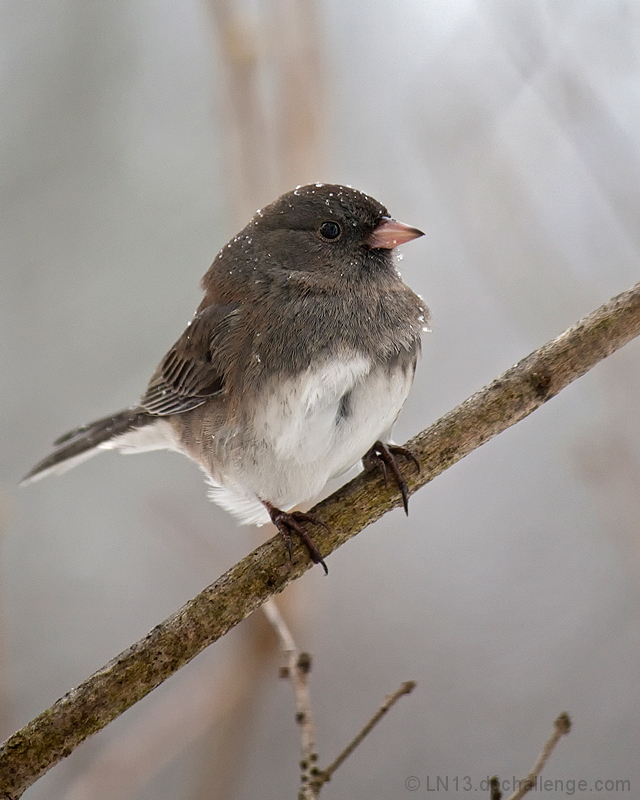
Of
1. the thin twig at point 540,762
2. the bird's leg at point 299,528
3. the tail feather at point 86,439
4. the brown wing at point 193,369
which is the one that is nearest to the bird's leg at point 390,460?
the bird's leg at point 299,528

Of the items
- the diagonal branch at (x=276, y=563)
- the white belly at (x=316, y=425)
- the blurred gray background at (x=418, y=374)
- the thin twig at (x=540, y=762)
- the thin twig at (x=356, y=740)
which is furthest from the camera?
the blurred gray background at (x=418, y=374)

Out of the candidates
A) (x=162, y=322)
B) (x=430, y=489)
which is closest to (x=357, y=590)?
(x=430, y=489)

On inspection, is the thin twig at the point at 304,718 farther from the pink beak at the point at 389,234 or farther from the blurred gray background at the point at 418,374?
the pink beak at the point at 389,234

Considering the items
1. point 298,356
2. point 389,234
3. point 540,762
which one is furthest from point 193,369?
point 540,762

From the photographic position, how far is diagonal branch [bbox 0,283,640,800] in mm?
1578

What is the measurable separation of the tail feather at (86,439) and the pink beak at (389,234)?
2.96 feet

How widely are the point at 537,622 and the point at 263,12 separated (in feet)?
8.30

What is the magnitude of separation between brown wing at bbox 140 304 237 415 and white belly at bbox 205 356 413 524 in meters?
0.23

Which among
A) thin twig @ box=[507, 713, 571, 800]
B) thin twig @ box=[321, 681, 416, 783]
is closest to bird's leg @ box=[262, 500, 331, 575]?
thin twig @ box=[321, 681, 416, 783]

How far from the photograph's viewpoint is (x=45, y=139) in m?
4.50

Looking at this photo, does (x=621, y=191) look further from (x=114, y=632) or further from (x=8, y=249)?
(x=8, y=249)

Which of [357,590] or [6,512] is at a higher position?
[6,512]

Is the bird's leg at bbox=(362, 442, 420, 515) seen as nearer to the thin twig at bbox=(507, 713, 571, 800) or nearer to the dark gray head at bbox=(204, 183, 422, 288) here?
the dark gray head at bbox=(204, 183, 422, 288)

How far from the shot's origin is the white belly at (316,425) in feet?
6.64
